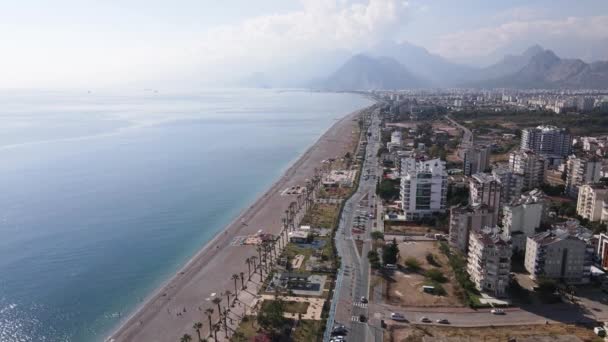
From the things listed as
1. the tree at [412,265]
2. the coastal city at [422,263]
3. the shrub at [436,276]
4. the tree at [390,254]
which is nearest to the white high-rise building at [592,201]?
the coastal city at [422,263]

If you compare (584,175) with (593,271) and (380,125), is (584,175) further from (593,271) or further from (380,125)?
(380,125)

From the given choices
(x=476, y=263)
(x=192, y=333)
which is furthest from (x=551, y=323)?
(x=192, y=333)

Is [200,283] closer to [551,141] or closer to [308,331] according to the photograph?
[308,331]

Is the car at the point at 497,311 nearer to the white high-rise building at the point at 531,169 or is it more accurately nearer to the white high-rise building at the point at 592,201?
the white high-rise building at the point at 592,201

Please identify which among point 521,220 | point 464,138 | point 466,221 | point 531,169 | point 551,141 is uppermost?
point 551,141

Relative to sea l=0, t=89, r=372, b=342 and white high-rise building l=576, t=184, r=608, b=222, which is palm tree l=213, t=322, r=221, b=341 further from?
white high-rise building l=576, t=184, r=608, b=222

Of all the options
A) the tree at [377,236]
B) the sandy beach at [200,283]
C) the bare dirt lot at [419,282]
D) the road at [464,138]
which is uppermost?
the road at [464,138]

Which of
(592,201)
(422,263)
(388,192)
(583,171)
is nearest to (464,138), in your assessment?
(583,171)
